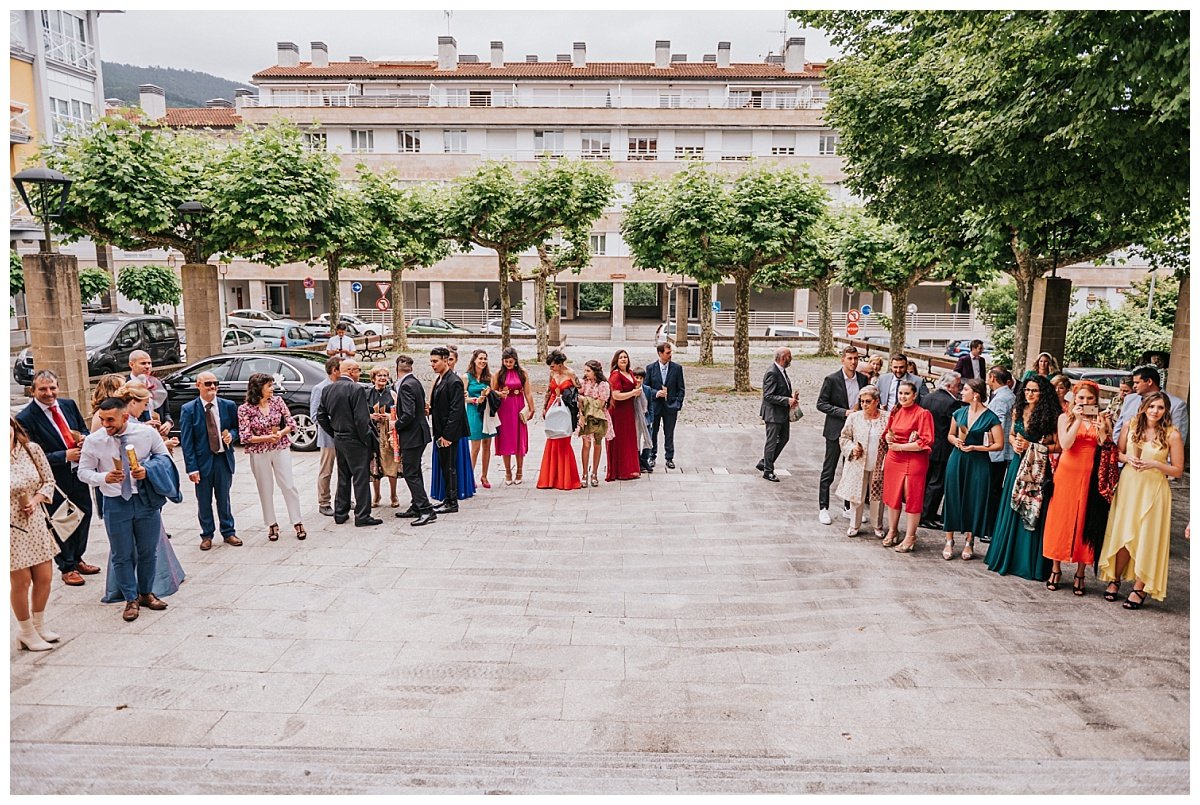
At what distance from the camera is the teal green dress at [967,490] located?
7.91m

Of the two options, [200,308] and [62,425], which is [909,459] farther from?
[200,308]

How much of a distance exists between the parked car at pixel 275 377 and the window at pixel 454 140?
3557 cm

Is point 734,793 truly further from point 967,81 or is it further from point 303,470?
point 303,470

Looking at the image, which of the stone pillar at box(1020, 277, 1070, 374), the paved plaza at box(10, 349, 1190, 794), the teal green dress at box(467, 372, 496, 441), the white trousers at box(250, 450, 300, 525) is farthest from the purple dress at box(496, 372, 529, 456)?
the stone pillar at box(1020, 277, 1070, 374)

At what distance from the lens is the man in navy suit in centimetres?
781

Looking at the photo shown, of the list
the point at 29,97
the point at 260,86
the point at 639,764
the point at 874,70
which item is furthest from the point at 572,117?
the point at 639,764

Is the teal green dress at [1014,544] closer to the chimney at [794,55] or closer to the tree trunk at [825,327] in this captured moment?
the tree trunk at [825,327]

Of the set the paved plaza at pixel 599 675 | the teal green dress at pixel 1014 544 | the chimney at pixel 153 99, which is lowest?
the paved plaza at pixel 599 675

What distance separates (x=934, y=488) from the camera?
892cm

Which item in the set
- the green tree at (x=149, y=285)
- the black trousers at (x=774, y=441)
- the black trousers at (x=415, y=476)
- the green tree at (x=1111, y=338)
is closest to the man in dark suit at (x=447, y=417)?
the black trousers at (x=415, y=476)

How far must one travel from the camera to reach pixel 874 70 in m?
11.2

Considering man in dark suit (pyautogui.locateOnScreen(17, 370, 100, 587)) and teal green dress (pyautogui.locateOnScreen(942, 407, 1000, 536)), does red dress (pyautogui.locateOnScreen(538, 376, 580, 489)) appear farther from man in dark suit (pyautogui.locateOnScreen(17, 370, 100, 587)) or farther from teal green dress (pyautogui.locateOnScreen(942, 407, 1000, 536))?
man in dark suit (pyautogui.locateOnScreen(17, 370, 100, 587))

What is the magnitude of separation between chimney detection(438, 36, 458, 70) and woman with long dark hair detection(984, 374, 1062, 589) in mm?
49672

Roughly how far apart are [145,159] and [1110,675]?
58.2 feet
